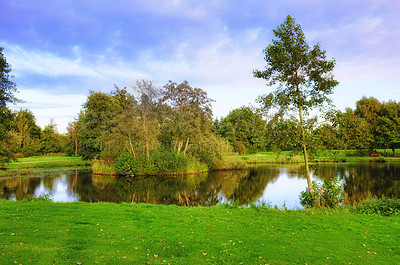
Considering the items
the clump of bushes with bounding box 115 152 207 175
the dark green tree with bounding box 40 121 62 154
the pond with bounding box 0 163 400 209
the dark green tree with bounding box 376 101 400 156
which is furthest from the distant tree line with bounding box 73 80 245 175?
the dark green tree with bounding box 40 121 62 154

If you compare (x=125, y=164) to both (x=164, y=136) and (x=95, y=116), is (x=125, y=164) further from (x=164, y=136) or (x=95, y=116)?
(x=95, y=116)

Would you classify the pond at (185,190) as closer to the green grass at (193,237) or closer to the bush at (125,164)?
the bush at (125,164)

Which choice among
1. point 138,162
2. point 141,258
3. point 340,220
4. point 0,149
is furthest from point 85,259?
point 138,162

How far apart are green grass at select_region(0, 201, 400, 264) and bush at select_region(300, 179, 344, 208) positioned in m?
0.98

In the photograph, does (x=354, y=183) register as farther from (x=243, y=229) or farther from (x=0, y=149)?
(x=0, y=149)

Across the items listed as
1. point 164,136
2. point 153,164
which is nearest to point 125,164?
point 153,164

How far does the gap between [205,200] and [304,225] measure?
10769 mm

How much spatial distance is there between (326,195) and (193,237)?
722cm

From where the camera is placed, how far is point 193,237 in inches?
291

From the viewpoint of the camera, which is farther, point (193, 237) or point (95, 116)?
point (95, 116)

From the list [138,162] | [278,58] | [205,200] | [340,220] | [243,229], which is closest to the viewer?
[243,229]

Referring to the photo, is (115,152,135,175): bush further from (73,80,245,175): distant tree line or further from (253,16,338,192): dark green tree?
(253,16,338,192): dark green tree

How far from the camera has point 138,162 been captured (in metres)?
32.3

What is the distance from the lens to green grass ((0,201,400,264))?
5.64m
